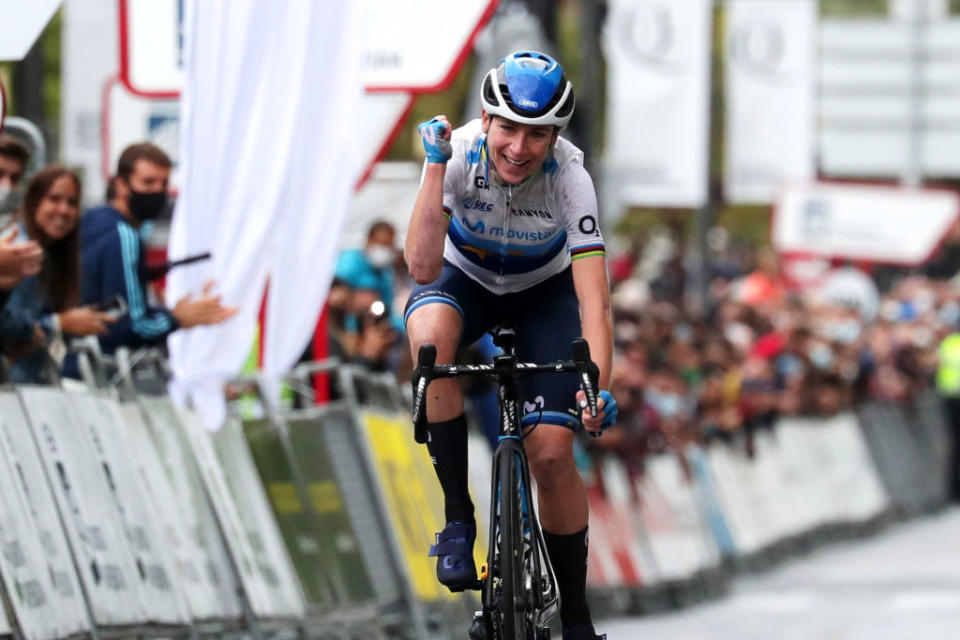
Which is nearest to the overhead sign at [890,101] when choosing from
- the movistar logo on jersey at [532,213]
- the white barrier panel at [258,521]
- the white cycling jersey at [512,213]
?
the white barrier panel at [258,521]

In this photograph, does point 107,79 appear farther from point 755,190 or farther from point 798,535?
point 755,190

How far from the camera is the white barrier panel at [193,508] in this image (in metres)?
10.3

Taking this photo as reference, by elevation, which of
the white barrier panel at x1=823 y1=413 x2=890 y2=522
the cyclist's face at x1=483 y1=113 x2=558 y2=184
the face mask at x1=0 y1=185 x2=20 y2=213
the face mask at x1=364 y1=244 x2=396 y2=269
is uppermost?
the cyclist's face at x1=483 y1=113 x2=558 y2=184

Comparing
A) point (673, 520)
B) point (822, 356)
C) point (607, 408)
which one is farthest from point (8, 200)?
point (822, 356)

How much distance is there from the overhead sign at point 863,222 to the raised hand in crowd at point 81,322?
23.6 m

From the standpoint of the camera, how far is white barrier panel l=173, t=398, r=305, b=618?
35.0 feet

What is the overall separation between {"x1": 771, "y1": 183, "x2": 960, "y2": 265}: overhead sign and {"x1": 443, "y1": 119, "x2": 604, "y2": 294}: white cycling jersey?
24.2 m

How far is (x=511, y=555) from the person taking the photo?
8250 mm

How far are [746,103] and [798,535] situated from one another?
5.94 m

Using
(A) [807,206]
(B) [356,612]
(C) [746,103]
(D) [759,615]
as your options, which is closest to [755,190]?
(C) [746,103]

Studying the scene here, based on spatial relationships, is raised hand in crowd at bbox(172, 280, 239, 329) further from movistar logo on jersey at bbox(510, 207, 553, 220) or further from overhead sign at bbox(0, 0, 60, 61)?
movistar logo on jersey at bbox(510, 207, 553, 220)

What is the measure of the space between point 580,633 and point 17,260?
2.47 metres

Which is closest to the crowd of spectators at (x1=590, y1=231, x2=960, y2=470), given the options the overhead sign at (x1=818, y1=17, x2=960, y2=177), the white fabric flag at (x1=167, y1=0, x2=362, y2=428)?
the white fabric flag at (x1=167, y1=0, x2=362, y2=428)

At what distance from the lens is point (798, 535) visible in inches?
A: 920
